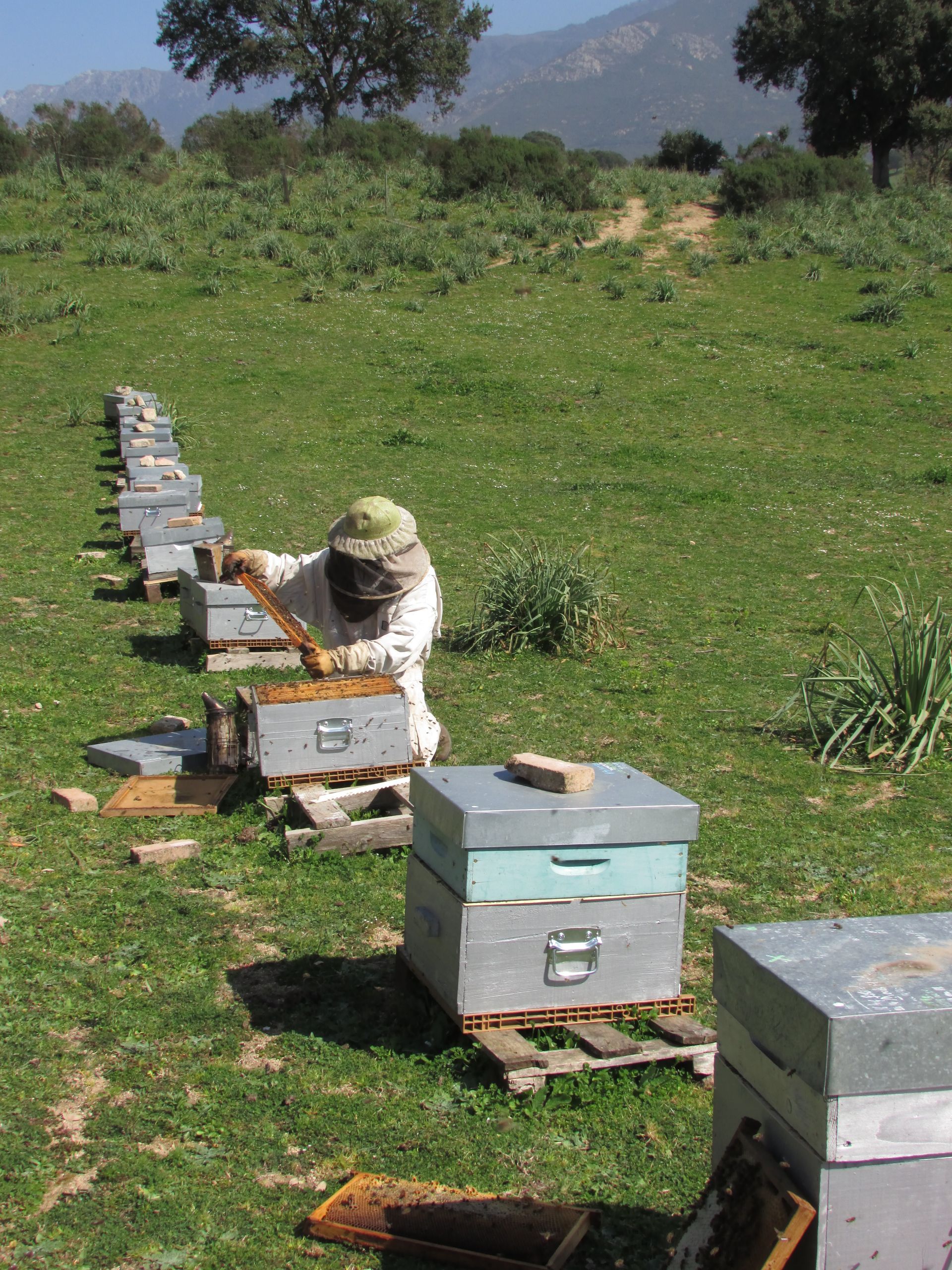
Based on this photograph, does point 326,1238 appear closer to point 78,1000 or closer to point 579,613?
point 78,1000

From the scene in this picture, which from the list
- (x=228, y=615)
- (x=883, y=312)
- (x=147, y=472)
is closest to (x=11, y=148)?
(x=883, y=312)

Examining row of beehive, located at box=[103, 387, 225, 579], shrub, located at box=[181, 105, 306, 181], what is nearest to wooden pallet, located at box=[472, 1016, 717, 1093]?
row of beehive, located at box=[103, 387, 225, 579]

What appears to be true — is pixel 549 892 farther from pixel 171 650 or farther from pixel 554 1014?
pixel 171 650

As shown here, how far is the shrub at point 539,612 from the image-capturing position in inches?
313

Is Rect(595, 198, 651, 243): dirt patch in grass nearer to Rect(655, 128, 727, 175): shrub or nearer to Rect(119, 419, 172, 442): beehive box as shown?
Rect(655, 128, 727, 175): shrub

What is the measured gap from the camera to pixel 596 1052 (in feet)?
10.9

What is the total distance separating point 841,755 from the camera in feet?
20.2

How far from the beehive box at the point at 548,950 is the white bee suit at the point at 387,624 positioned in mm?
1793

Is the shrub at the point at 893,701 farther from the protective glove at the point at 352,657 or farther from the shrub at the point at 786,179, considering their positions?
the shrub at the point at 786,179

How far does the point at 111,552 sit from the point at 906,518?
306 inches

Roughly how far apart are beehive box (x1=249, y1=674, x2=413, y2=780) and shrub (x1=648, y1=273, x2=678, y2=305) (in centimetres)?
1586

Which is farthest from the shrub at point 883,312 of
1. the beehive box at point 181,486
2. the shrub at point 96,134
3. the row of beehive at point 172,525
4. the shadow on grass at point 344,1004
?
the shrub at point 96,134

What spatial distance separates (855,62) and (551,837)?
36.9 meters

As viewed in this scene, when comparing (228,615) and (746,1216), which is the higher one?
(228,615)
